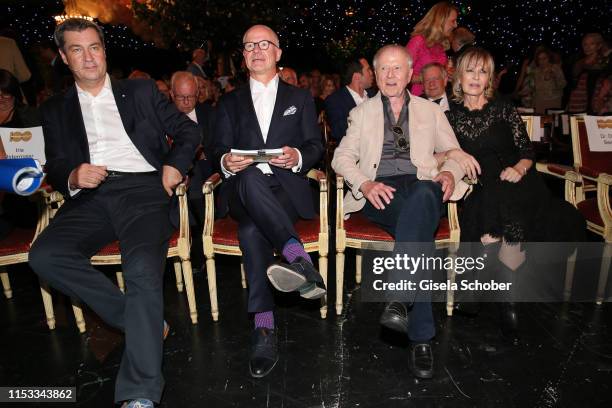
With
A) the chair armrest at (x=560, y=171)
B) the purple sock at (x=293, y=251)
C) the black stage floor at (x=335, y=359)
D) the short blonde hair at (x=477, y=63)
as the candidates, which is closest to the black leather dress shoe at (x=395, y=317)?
the black stage floor at (x=335, y=359)

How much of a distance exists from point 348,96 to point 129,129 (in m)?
2.61

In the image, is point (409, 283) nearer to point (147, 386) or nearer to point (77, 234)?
point (147, 386)

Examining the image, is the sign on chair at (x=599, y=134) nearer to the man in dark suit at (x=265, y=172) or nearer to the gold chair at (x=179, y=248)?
the man in dark suit at (x=265, y=172)

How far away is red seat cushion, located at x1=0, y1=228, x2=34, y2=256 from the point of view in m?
2.56

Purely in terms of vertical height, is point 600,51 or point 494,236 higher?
point 600,51

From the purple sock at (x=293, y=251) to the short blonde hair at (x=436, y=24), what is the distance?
106 inches

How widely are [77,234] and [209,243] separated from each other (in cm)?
69

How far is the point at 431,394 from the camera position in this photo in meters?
2.14

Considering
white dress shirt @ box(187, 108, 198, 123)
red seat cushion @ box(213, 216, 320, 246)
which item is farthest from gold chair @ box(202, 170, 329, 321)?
white dress shirt @ box(187, 108, 198, 123)

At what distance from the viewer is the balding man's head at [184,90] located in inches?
145

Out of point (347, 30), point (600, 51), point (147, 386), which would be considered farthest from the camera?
point (347, 30)

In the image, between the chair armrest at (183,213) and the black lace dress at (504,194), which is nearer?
the chair armrest at (183,213)

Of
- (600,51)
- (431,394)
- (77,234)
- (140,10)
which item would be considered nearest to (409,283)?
(431,394)

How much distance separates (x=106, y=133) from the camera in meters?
2.58
